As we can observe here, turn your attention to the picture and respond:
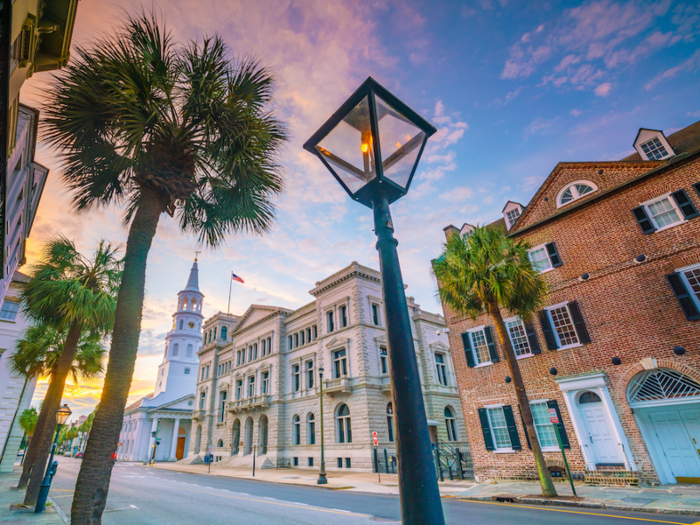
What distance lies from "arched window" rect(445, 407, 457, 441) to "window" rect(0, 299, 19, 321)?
3741 cm

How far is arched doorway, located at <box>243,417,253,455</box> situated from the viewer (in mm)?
38062

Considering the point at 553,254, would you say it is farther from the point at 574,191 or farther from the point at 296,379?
the point at 296,379

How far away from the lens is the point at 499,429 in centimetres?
1816

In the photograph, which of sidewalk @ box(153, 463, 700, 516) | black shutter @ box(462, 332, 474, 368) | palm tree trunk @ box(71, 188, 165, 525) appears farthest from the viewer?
black shutter @ box(462, 332, 474, 368)

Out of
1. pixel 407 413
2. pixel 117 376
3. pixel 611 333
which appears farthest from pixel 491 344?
pixel 407 413

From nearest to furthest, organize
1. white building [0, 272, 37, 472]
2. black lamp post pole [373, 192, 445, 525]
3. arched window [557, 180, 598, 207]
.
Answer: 1. black lamp post pole [373, 192, 445, 525]
2. arched window [557, 180, 598, 207]
3. white building [0, 272, 37, 472]

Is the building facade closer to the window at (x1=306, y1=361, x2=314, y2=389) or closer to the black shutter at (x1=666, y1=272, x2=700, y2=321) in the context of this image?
the window at (x1=306, y1=361, x2=314, y2=389)

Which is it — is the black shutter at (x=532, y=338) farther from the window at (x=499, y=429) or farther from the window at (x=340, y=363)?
the window at (x=340, y=363)

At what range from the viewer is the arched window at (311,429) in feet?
105

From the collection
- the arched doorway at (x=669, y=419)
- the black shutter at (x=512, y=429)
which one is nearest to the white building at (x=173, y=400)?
the black shutter at (x=512, y=429)

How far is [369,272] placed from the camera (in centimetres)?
3291

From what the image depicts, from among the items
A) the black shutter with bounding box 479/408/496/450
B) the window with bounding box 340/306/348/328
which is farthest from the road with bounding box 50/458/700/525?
the window with bounding box 340/306/348/328

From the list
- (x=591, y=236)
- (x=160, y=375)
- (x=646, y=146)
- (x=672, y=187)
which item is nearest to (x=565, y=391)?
(x=591, y=236)

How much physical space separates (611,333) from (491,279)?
6.08 m
